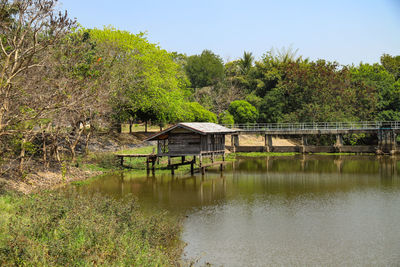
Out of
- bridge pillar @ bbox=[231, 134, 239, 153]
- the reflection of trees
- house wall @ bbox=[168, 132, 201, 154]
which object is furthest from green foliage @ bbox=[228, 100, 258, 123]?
house wall @ bbox=[168, 132, 201, 154]

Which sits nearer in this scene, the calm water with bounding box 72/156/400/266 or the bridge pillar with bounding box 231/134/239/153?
the calm water with bounding box 72/156/400/266

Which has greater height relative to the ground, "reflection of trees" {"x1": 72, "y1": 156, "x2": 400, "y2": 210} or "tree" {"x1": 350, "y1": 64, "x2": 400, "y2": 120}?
"tree" {"x1": 350, "y1": 64, "x2": 400, "y2": 120}

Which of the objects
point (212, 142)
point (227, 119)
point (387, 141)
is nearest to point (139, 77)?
point (212, 142)

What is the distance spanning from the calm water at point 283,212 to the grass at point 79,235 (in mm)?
1763

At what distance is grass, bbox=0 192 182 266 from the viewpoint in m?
12.2

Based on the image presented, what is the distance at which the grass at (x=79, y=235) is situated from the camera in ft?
39.9

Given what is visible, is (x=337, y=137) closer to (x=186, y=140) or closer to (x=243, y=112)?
(x=243, y=112)

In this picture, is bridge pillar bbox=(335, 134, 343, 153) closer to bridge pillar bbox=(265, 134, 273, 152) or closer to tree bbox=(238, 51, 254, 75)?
bridge pillar bbox=(265, 134, 273, 152)

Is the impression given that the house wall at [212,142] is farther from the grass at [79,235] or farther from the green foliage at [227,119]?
the green foliage at [227,119]

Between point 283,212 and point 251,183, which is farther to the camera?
point 251,183

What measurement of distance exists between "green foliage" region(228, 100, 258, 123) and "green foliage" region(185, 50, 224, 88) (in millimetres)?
25482

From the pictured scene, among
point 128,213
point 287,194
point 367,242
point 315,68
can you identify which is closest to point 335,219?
point 367,242

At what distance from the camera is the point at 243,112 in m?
73.2

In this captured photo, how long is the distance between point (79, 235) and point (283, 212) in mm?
12649
